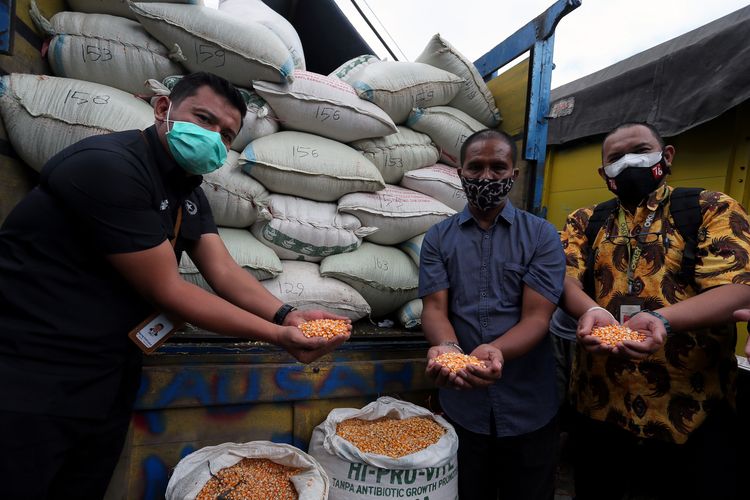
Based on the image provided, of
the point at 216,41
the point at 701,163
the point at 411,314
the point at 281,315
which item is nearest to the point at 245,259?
the point at 281,315

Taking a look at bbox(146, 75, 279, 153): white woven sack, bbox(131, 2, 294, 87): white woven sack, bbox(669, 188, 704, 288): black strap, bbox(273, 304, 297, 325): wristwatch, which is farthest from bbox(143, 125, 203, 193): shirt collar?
bbox(669, 188, 704, 288): black strap

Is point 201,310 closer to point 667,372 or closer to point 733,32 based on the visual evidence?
point 667,372

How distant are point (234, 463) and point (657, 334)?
1.56 meters

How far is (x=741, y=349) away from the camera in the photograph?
2506mm

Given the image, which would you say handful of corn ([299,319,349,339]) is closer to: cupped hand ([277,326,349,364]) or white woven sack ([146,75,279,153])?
cupped hand ([277,326,349,364])

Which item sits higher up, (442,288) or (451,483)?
(442,288)

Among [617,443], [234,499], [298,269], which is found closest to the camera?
[234,499]

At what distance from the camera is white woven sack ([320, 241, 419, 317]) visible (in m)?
2.15

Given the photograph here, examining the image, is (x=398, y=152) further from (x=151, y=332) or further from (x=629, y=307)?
(x=151, y=332)

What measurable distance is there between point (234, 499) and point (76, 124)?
5.60ft

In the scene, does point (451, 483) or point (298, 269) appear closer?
point (451, 483)

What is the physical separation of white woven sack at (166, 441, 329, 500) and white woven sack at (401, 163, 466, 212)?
5.52 feet

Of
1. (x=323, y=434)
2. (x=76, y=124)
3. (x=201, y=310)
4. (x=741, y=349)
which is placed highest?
(x=76, y=124)

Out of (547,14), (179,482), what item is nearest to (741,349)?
(547,14)
